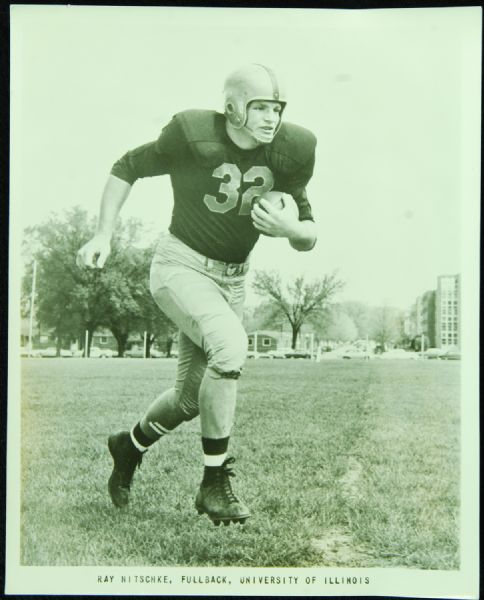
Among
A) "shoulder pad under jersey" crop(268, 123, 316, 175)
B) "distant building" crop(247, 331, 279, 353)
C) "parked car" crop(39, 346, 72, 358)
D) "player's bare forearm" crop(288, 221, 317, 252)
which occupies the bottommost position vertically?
"parked car" crop(39, 346, 72, 358)

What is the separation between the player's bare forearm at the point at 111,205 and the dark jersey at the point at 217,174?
61mm

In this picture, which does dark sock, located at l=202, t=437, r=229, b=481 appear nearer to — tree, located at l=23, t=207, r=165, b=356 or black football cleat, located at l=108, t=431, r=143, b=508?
black football cleat, located at l=108, t=431, r=143, b=508

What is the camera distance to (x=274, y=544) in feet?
3.96

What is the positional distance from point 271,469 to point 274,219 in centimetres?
50

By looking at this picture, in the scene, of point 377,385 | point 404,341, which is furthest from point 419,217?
point 377,385

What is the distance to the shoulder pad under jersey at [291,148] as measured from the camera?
1.21 meters

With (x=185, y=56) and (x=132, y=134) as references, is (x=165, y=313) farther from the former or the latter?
(x=185, y=56)

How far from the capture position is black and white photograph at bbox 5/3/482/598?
1.21 m

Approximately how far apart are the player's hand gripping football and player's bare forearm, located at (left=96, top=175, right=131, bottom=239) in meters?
0.01

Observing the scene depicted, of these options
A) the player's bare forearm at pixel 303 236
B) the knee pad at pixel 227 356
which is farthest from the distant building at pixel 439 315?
the knee pad at pixel 227 356

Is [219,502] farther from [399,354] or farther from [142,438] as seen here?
[399,354]

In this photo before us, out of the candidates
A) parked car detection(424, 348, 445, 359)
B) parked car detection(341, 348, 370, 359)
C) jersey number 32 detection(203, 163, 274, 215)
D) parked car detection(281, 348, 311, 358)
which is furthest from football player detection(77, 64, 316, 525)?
parked car detection(424, 348, 445, 359)

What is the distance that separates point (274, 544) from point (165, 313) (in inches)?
19.9

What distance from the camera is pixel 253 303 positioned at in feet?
4.07
